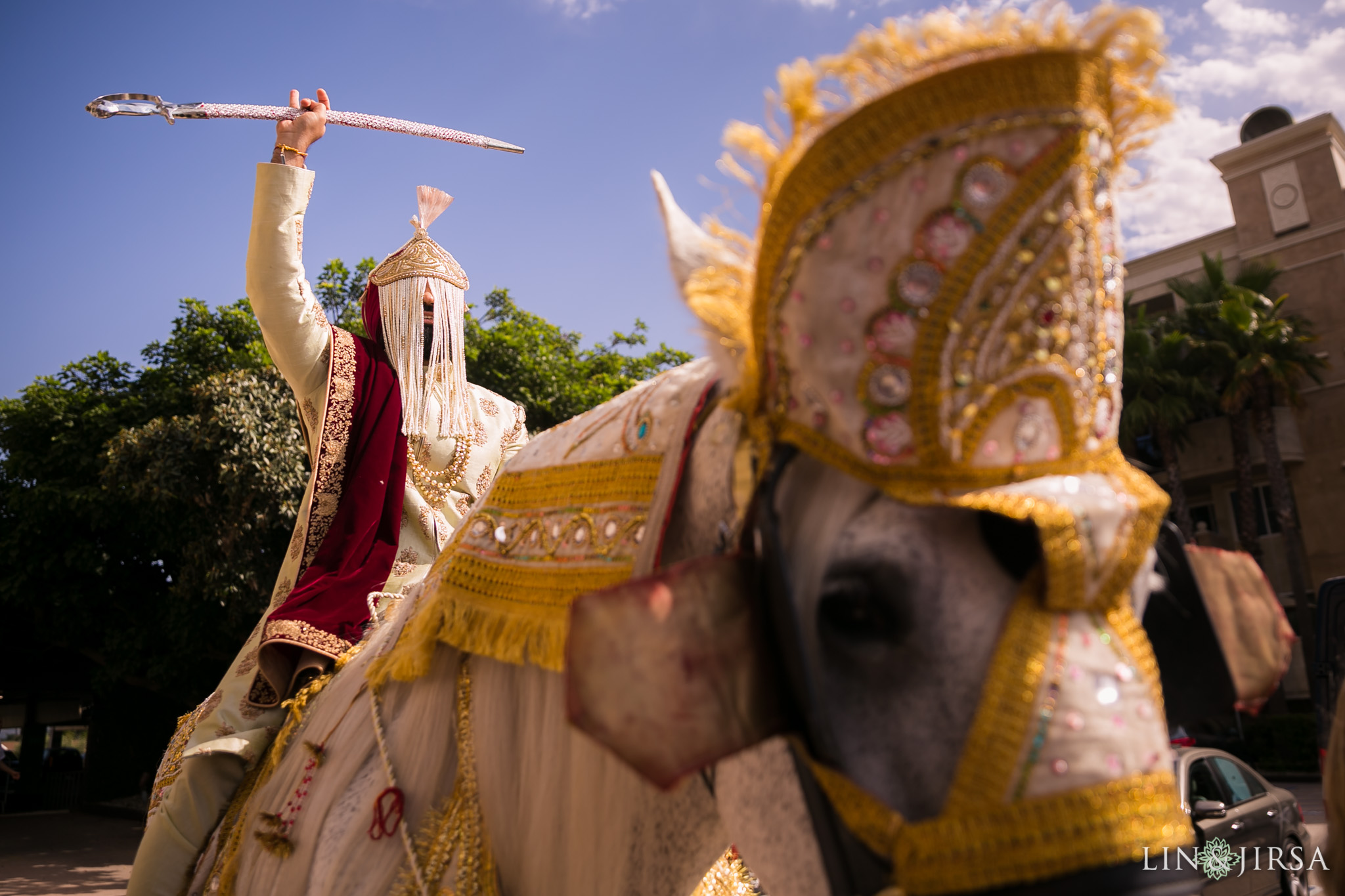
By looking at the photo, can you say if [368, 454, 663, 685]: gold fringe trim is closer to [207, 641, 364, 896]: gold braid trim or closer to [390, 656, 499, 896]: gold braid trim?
[390, 656, 499, 896]: gold braid trim

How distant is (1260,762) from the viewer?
20938 millimetres

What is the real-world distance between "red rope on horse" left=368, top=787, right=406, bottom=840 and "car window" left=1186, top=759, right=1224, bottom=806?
7.63m

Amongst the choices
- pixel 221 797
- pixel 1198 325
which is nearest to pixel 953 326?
pixel 221 797

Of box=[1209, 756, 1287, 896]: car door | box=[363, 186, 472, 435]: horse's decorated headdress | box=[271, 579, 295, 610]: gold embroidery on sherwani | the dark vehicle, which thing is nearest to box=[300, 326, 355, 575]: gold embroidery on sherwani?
box=[271, 579, 295, 610]: gold embroidery on sherwani

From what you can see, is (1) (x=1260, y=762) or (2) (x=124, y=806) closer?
(1) (x=1260, y=762)

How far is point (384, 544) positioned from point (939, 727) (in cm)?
223

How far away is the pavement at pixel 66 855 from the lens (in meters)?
13.5

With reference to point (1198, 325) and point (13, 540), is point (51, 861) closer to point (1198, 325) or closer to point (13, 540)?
point (13, 540)

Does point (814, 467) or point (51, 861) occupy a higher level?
point (814, 467)

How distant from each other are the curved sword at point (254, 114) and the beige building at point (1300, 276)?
2706 centimetres

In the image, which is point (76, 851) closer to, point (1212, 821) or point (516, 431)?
point (516, 431)

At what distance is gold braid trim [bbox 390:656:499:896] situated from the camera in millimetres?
1689

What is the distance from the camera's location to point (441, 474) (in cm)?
344

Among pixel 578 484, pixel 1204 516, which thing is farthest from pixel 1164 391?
pixel 578 484
